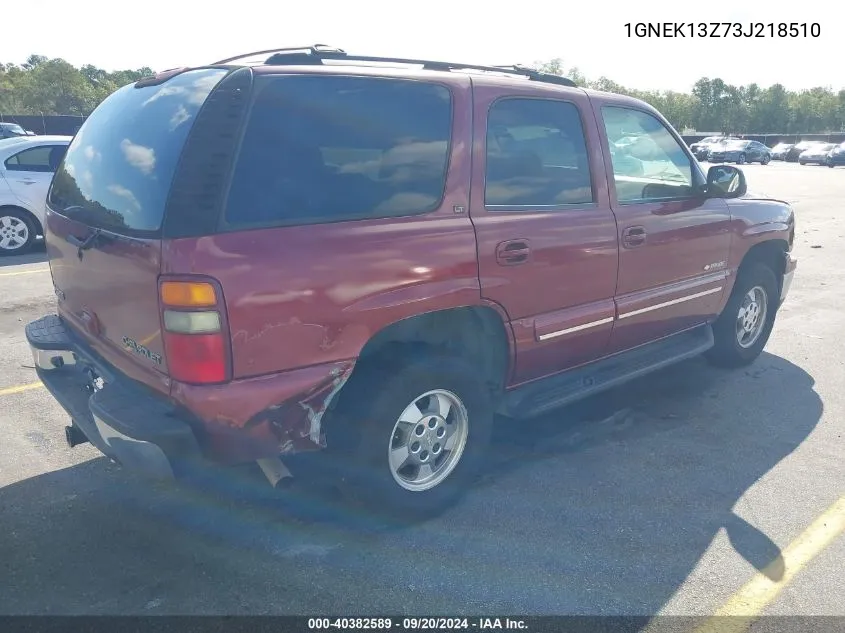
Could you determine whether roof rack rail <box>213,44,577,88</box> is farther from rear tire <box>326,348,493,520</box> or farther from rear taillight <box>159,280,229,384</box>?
rear tire <box>326,348,493,520</box>

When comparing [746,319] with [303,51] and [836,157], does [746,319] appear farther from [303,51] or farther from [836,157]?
[836,157]

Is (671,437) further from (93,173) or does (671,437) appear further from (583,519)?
(93,173)

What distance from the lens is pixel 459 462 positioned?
133 inches

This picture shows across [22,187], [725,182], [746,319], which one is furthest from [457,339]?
[22,187]

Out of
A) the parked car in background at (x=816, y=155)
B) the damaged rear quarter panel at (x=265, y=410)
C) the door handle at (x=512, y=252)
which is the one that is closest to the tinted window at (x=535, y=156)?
the door handle at (x=512, y=252)

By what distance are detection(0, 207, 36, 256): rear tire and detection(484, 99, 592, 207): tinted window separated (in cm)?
850

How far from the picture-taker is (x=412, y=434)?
319cm

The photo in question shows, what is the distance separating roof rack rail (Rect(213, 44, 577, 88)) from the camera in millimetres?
3014

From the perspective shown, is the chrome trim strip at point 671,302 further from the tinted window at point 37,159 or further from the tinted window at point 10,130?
the tinted window at point 10,130

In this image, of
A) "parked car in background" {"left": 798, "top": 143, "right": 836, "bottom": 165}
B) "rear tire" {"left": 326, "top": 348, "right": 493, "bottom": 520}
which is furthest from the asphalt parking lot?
"parked car in background" {"left": 798, "top": 143, "right": 836, "bottom": 165}

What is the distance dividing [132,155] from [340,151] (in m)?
0.89

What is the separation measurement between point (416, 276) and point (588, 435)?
1.86 metres

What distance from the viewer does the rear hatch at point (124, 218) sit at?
2.67 meters

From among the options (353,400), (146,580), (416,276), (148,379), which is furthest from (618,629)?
(148,379)
